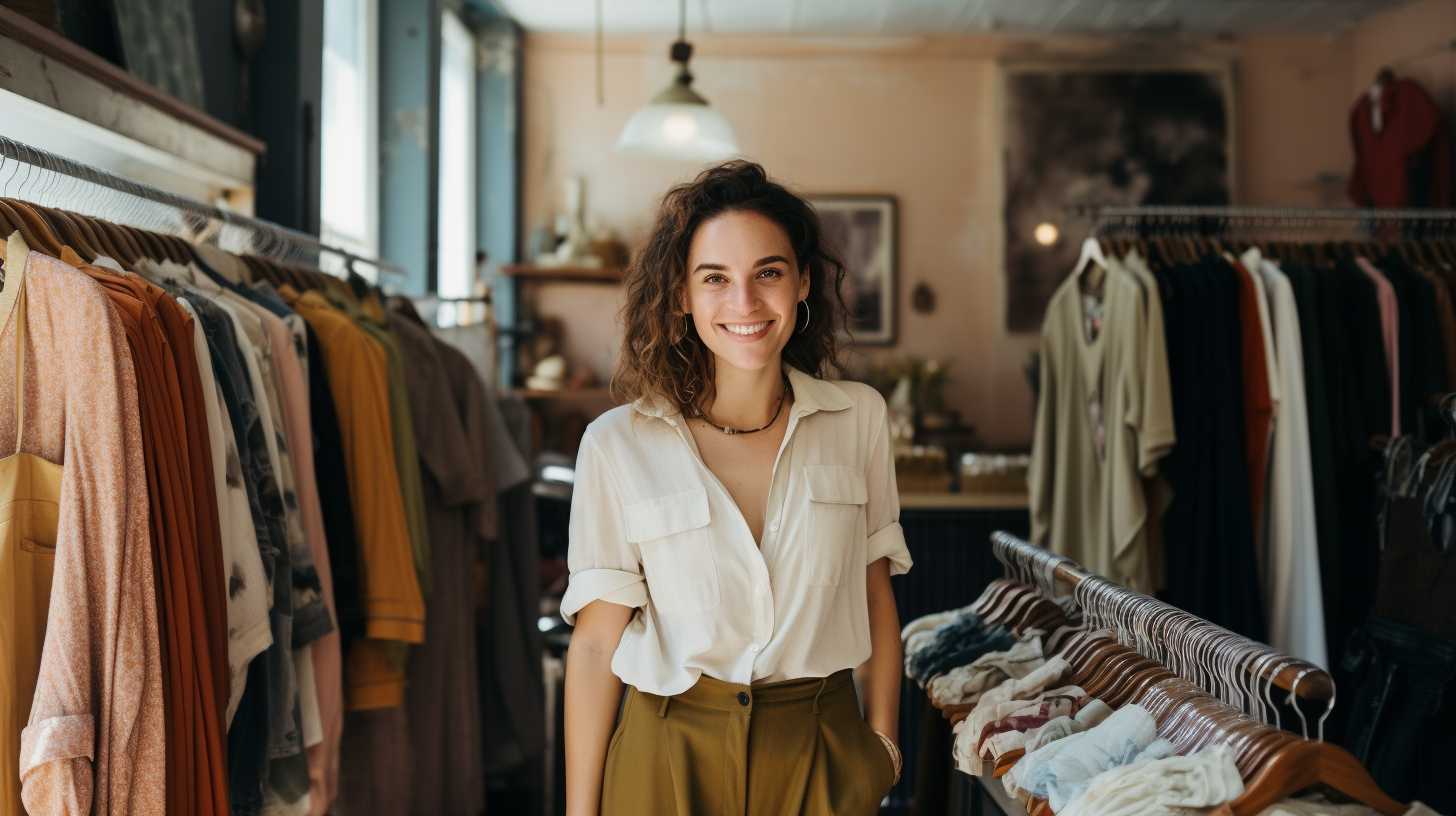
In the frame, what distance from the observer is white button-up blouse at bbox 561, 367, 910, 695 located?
1505 mm

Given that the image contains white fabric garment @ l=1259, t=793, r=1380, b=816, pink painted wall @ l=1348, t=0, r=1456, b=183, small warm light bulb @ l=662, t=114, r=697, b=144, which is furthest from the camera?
pink painted wall @ l=1348, t=0, r=1456, b=183

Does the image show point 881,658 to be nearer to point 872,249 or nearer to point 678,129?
point 678,129

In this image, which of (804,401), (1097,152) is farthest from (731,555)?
(1097,152)

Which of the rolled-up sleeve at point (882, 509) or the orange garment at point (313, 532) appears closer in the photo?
the rolled-up sleeve at point (882, 509)

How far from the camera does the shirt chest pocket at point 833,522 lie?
1541mm

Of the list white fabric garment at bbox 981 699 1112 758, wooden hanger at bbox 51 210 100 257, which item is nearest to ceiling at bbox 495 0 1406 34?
wooden hanger at bbox 51 210 100 257

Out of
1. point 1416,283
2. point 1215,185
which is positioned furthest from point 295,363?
point 1215,185

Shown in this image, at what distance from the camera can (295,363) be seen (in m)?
1.98

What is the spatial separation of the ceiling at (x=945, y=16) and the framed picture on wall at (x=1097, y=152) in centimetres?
24

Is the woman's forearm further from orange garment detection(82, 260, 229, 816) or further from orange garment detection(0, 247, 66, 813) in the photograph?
orange garment detection(0, 247, 66, 813)

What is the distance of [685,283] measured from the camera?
65.6 inches

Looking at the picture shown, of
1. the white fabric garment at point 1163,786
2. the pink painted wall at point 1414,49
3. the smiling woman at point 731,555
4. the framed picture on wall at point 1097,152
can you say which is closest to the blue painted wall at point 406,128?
the smiling woman at point 731,555

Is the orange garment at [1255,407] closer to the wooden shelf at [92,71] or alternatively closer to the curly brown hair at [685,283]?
the curly brown hair at [685,283]

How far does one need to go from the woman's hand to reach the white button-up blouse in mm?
24
